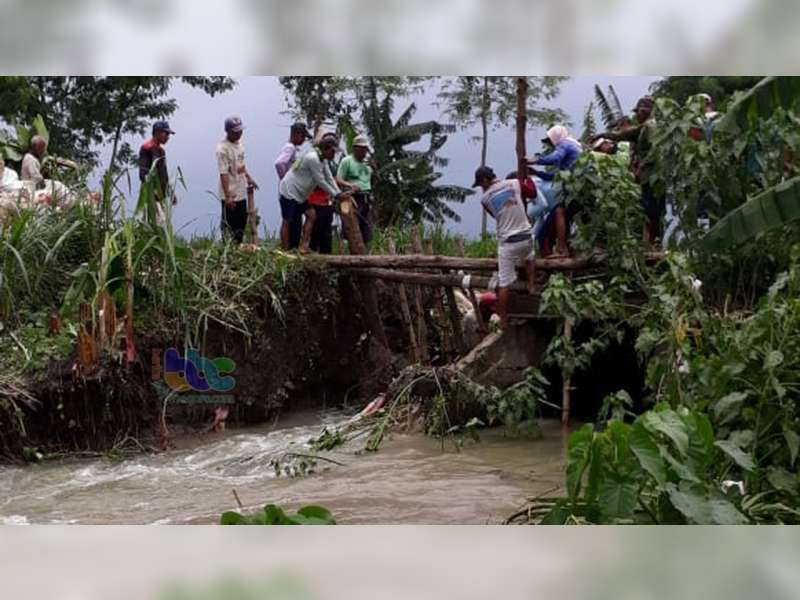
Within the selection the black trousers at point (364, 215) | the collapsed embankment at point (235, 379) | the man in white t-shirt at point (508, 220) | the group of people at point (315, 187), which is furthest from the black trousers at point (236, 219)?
the man in white t-shirt at point (508, 220)

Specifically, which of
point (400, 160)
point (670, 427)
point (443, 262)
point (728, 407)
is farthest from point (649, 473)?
point (400, 160)

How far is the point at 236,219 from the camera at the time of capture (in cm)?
818

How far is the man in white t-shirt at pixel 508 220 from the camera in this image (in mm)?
6863

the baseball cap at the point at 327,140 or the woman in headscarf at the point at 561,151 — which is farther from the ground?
the baseball cap at the point at 327,140

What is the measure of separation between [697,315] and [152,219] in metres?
3.77

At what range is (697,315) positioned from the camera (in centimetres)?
542

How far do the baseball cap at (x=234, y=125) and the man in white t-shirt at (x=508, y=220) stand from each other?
217 centimetres

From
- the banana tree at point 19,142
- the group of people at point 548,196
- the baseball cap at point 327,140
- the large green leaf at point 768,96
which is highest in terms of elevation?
the banana tree at point 19,142

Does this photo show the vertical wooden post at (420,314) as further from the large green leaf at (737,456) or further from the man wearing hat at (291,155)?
the large green leaf at (737,456)

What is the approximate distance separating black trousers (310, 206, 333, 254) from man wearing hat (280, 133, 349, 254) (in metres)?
0.17

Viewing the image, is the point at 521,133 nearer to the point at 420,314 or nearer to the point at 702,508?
the point at 420,314

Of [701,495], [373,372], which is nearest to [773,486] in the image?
[701,495]

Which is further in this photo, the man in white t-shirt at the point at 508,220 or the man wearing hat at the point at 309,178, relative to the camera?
the man wearing hat at the point at 309,178

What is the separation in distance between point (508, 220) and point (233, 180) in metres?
2.39
